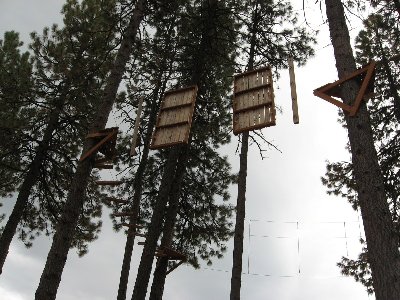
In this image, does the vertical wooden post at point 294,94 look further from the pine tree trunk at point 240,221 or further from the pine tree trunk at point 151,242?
the pine tree trunk at point 240,221

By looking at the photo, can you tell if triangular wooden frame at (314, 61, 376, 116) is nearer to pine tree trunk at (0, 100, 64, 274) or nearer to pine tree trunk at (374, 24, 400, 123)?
pine tree trunk at (374, 24, 400, 123)

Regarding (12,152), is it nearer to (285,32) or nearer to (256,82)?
(256,82)

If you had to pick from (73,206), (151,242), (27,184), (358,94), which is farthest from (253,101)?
(27,184)

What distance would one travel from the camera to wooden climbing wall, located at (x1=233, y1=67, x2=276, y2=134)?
699cm

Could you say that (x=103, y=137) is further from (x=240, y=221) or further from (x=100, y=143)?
(x=240, y=221)

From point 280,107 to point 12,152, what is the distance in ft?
27.5

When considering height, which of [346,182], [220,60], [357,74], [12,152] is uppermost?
[220,60]

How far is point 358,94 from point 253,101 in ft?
5.85

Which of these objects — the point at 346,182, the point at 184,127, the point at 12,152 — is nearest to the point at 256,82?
the point at 184,127

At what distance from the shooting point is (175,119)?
7723 millimetres

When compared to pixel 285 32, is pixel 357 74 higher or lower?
lower

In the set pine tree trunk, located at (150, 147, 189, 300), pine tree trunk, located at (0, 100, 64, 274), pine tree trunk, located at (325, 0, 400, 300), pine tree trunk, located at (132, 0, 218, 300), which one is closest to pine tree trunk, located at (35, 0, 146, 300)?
pine tree trunk, located at (132, 0, 218, 300)

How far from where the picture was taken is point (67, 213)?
290 inches

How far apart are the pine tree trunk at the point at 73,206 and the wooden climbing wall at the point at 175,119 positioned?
4.27ft
